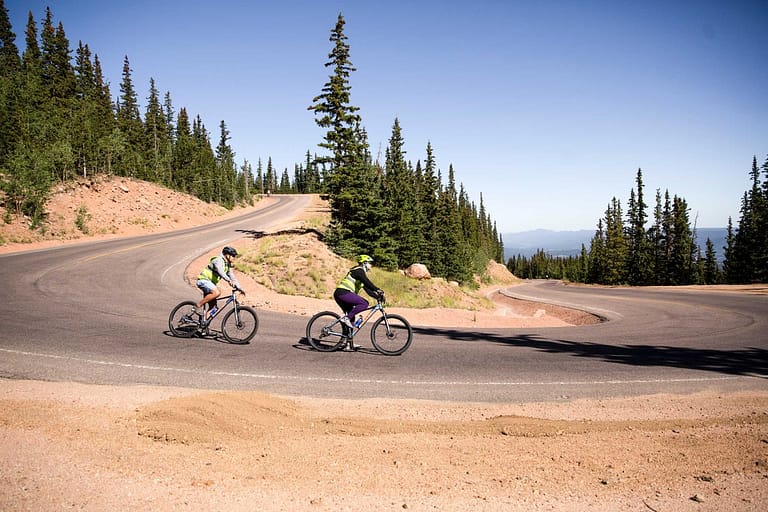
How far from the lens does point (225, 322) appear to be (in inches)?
406

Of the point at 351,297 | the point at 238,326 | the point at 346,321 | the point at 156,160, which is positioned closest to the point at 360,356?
the point at 346,321

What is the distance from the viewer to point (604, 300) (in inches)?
1259

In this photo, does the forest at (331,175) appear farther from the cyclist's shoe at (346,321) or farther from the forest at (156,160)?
the cyclist's shoe at (346,321)

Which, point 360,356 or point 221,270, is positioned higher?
point 221,270

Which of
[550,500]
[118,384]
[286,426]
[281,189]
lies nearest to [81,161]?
[118,384]

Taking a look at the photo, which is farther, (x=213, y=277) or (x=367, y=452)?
(x=213, y=277)

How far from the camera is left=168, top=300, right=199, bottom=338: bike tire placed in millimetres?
10391

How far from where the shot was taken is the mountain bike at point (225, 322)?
10.3 m

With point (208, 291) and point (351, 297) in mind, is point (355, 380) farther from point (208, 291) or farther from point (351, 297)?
point (208, 291)

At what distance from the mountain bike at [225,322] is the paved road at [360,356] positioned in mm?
321

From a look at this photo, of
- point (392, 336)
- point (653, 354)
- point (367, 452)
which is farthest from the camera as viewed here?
point (653, 354)

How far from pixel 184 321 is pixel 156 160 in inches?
2304

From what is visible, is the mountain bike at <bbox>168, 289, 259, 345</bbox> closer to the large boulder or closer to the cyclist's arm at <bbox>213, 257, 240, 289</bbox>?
the cyclist's arm at <bbox>213, 257, 240, 289</bbox>

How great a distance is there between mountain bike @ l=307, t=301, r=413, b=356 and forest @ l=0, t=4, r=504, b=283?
18910mm
